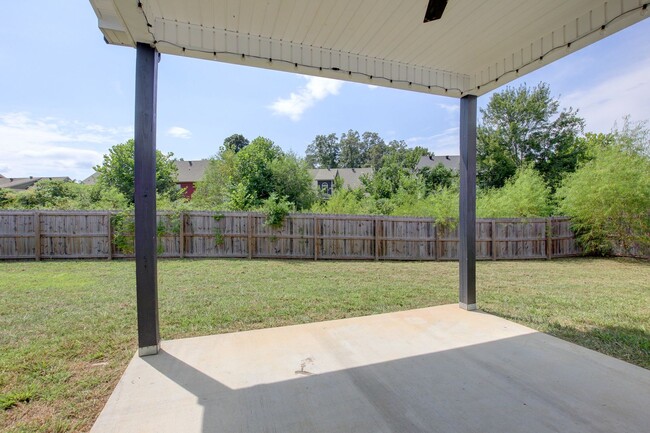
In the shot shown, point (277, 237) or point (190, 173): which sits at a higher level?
point (190, 173)

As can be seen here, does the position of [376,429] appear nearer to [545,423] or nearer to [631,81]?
[545,423]

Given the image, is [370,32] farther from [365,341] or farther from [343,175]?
[343,175]

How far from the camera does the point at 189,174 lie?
26391 mm

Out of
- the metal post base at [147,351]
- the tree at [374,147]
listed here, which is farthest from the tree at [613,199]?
the tree at [374,147]

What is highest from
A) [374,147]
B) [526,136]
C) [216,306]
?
[374,147]

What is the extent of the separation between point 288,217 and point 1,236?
737 centimetres

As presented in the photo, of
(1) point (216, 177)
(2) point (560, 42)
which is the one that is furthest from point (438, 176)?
(2) point (560, 42)

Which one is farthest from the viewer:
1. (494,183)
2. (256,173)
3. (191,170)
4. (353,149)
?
(353,149)

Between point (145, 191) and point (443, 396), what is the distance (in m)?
2.61

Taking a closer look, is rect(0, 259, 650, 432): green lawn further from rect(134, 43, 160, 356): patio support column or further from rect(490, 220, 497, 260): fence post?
rect(490, 220, 497, 260): fence post

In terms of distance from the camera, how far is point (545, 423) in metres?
1.58

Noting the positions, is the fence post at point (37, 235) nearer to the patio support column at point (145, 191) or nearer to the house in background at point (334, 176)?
the patio support column at point (145, 191)

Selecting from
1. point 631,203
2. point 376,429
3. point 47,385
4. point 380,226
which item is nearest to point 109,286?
point 47,385

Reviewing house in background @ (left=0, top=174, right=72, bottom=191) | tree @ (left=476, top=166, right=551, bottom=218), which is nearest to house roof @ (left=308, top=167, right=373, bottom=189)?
tree @ (left=476, top=166, right=551, bottom=218)
